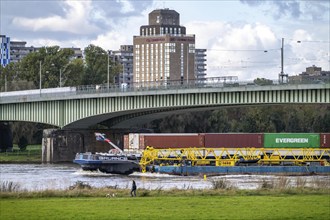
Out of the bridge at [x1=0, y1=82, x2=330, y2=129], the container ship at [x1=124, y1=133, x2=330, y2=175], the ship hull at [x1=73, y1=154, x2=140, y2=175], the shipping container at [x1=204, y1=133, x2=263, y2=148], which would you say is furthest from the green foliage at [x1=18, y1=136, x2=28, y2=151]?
the shipping container at [x1=204, y1=133, x2=263, y2=148]

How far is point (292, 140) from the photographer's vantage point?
10756 centimetres

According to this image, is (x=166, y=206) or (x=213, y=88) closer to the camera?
(x=166, y=206)

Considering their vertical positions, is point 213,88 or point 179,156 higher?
point 213,88

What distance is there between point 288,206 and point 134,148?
56.9 m

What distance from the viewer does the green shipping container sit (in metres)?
108

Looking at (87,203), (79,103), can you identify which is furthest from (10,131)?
(87,203)

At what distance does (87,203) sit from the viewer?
5741 cm

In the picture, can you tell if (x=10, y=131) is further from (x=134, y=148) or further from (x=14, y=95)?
(x=134, y=148)

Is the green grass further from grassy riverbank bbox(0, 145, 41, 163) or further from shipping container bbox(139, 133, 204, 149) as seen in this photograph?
grassy riverbank bbox(0, 145, 41, 163)

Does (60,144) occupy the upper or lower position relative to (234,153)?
upper

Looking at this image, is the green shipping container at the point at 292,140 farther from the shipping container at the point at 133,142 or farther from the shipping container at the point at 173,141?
the shipping container at the point at 133,142

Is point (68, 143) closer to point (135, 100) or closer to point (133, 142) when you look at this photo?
point (135, 100)

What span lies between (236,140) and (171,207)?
5409 cm

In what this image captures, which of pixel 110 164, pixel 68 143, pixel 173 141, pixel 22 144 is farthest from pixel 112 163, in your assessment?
pixel 22 144
